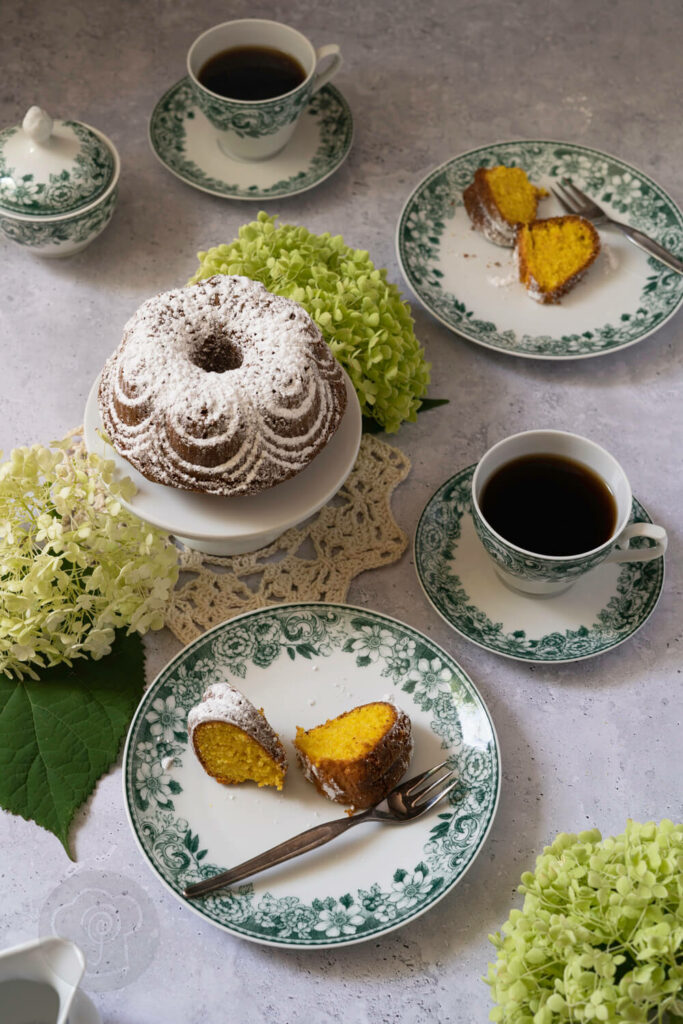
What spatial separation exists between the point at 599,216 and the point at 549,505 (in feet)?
2.16

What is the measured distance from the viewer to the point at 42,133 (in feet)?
4.99

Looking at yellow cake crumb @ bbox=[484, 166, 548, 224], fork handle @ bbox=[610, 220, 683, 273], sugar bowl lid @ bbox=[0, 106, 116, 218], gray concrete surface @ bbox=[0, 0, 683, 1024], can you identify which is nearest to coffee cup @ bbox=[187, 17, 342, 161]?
gray concrete surface @ bbox=[0, 0, 683, 1024]

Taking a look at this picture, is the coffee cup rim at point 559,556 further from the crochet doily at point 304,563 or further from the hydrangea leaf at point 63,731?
the hydrangea leaf at point 63,731

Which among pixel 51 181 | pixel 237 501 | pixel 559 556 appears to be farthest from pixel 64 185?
pixel 559 556

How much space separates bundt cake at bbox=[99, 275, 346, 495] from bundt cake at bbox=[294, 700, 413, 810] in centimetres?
31

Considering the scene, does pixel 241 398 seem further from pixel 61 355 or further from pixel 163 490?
pixel 61 355

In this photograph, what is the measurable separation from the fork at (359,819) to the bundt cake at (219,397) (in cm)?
40

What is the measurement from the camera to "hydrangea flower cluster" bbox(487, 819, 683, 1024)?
0.84m

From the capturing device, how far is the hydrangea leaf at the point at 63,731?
1.19m

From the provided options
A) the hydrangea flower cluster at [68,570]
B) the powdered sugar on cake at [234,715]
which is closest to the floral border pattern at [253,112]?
the hydrangea flower cluster at [68,570]

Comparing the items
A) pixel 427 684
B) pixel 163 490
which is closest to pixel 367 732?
pixel 427 684

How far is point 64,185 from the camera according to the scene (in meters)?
1.54

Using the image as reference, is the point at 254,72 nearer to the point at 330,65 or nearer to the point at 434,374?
the point at 330,65

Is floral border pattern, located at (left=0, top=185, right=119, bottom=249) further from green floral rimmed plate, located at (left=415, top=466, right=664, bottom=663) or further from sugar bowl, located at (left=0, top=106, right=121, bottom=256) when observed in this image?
green floral rimmed plate, located at (left=415, top=466, right=664, bottom=663)
